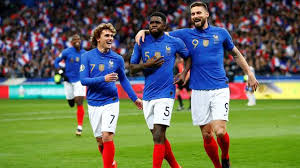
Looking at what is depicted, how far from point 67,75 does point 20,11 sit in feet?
112

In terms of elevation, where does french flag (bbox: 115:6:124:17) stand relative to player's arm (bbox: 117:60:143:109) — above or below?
below

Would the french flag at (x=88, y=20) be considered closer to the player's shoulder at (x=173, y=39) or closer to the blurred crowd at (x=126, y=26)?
the blurred crowd at (x=126, y=26)

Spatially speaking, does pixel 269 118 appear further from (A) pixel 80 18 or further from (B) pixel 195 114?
(A) pixel 80 18

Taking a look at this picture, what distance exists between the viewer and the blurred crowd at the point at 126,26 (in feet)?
116

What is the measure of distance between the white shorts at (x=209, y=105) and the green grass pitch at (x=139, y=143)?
137cm

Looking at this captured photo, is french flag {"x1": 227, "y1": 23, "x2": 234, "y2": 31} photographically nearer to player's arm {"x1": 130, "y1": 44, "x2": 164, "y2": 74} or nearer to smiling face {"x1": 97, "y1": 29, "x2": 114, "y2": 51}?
smiling face {"x1": 97, "y1": 29, "x2": 114, "y2": 51}

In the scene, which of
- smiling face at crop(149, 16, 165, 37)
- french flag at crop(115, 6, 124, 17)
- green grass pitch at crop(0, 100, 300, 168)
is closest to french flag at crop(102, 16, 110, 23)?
french flag at crop(115, 6, 124, 17)

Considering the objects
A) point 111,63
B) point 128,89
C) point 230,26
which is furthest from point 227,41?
point 230,26

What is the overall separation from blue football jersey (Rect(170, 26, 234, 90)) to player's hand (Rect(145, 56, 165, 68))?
707 mm

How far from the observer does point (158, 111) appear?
9.38 meters

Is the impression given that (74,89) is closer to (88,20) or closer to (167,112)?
(167,112)

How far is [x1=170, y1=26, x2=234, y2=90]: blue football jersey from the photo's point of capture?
977 centimetres

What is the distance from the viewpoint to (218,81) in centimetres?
980

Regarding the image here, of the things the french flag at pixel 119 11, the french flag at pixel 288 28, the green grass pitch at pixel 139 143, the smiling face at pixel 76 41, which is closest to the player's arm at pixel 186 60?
the green grass pitch at pixel 139 143
